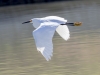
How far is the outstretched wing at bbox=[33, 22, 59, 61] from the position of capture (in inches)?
140

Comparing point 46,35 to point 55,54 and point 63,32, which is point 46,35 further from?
point 55,54

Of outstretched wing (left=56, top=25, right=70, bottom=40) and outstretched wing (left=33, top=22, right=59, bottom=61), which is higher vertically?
outstretched wing (left=33, top=22, right=59, bottom=61)

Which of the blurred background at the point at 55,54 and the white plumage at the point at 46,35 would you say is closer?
the white plumage at the point at 46,35

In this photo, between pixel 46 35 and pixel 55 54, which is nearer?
pixel 46 35

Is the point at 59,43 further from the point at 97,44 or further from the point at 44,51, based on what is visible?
the point at 44,51

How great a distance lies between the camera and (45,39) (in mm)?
3758

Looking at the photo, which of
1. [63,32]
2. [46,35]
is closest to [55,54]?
[63,32]

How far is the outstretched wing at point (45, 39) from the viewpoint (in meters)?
3.56

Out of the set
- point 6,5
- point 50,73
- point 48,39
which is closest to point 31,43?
point 50,73

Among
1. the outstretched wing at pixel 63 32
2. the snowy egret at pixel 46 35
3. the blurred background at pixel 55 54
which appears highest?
the snowy egret at pixel 46 35

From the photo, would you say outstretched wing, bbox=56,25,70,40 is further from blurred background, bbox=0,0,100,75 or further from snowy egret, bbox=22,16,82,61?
blurred background, bbox=0,0,100,75

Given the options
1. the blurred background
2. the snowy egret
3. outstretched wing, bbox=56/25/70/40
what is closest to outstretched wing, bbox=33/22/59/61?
the snowy egret

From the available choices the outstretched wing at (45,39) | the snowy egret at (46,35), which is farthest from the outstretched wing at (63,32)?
the outstretched wing at (45,39)

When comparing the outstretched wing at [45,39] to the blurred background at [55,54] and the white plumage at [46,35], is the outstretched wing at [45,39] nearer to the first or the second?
the white plumage at [46,35]
